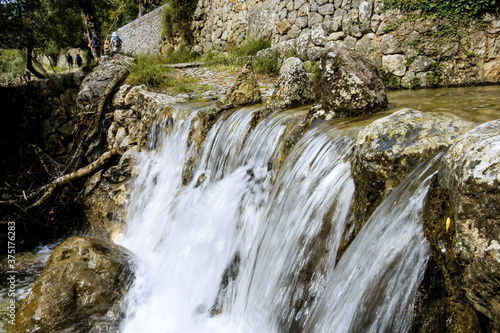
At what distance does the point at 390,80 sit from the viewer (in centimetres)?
800

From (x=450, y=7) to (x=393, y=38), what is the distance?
1277mm

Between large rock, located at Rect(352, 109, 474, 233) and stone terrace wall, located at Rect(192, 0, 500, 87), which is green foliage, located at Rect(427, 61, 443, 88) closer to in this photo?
stone terrace wall, located at Rect(192, 0, 500, 87)

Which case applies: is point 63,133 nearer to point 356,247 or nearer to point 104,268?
point 104,268

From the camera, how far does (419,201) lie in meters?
1.95

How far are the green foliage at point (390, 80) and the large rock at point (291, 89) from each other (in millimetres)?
3155

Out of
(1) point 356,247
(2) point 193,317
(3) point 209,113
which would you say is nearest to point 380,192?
(1) point 356,247

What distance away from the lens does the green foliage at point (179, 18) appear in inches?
687

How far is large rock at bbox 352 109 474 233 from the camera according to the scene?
2.39 m

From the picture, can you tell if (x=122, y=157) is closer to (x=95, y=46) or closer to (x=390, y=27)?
(x=390, y=27)

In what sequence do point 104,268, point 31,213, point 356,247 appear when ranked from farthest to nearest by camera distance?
1. point 31,213
2. point 104,268
3. point 356,247

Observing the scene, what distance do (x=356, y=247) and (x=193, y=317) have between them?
242cm

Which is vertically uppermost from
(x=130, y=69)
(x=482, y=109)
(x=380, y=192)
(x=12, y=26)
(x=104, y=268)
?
(x=12, y=26)

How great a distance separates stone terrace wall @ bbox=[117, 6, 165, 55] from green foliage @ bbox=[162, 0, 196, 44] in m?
1.22

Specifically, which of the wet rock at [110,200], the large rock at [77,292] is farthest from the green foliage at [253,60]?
the large rock at [77,292]
